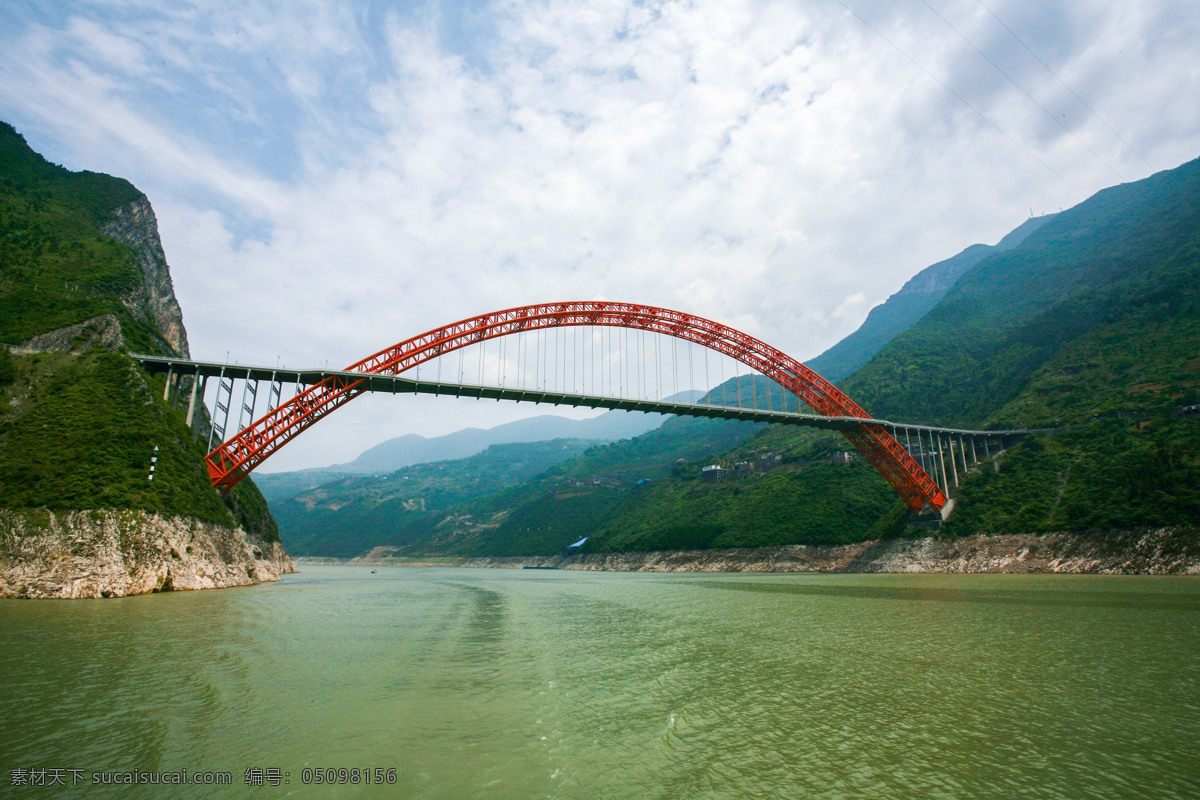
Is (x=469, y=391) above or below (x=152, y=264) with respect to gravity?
below

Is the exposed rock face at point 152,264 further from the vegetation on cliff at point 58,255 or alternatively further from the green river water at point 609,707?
the green river water at point 609,707

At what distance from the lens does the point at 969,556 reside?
45.4 meters

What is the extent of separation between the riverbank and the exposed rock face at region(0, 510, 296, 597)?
162 ft

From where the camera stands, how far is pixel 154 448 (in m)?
27.4

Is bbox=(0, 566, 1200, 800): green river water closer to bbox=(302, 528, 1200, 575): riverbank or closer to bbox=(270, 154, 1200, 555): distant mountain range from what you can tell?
bbox=(302, 528, 1200, 575): riverbank

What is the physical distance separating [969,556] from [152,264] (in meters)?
80.4

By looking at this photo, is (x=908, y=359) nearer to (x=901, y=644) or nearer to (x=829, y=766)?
(x=901, y=644)

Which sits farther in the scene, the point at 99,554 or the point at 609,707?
the point at 99,554

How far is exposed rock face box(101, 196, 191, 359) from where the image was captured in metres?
52.9

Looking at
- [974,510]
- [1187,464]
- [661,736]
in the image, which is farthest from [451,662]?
[974,510]

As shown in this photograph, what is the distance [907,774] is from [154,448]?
32994 millimetres

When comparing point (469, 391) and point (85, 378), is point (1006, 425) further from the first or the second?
point (85, 378)

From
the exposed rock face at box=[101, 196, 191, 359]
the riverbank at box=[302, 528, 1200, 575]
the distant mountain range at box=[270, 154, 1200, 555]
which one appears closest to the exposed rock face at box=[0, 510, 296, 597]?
the exposed rock face at box=[101, 196, 191, 359]

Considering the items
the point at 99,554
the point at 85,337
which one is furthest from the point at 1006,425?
the point at 85,337
